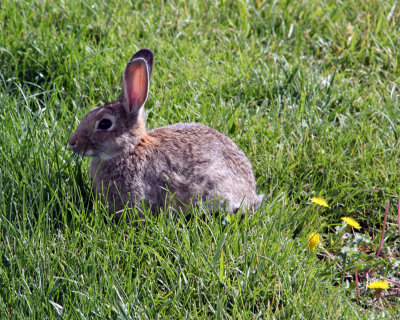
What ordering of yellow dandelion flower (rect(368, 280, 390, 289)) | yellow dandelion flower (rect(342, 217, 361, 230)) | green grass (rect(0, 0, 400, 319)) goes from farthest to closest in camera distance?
1. yellow dandelion flower (rect(342, 217, 361, 230))
2. yellow dandelion flower (rect(368, 280, 390, 289))
3. green grass (rect(0, 0, 400, 319))

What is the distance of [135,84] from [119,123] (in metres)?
0.28

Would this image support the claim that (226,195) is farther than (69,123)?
No

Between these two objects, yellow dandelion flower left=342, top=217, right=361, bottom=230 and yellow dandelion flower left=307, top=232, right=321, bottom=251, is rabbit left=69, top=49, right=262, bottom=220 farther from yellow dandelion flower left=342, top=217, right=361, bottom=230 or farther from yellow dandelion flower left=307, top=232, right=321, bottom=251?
yellow dandelion flower left=342, top=217, right=361, bottom=230

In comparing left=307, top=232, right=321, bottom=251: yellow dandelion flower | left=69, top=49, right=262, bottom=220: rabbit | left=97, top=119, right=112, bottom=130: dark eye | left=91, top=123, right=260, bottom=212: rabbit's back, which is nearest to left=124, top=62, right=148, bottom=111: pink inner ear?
left=69, top=49, right=262, bottom=220: rabbit

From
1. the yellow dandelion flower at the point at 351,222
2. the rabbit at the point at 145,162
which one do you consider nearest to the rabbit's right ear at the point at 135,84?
the rabbit at the point at 145,162

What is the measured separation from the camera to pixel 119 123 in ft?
13.4

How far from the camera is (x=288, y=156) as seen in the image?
4594 mm

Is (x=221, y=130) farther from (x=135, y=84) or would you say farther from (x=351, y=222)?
(x=351, y=222)

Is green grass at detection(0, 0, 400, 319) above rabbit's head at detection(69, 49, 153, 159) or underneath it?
underneath

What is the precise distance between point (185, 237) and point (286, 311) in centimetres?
72

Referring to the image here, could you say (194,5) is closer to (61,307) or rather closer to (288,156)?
(288,156)

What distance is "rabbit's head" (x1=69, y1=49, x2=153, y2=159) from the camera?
400cm

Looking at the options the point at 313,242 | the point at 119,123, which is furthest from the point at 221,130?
the point at 313,242

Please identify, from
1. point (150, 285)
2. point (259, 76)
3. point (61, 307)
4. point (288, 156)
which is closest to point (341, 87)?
point (259, 76)
